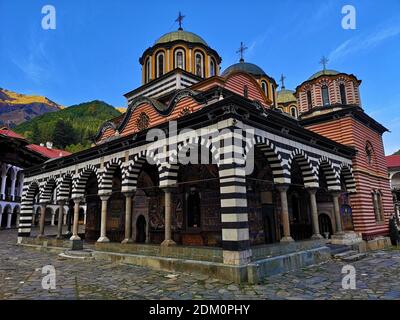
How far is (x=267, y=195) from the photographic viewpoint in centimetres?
1336

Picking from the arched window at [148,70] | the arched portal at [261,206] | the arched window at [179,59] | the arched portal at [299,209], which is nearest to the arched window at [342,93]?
the arched portal at [299,209]

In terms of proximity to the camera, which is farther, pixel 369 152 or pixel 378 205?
pixel 369 152

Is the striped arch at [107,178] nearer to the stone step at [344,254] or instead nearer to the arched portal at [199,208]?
the arched portal at [199,208]

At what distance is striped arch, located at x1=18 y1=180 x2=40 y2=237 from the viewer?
17.5 meters

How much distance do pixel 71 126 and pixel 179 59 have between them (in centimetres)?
6056

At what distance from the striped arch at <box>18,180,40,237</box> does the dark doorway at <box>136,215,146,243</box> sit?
7.10 metres

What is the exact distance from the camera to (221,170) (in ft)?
27.3

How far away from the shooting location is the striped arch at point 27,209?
1752 cm

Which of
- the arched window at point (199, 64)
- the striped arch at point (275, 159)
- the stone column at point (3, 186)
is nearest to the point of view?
the striped arch at point (275, 159)

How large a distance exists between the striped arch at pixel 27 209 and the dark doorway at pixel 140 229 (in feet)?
23.3

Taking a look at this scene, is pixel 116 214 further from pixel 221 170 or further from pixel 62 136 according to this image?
pixel 62 136

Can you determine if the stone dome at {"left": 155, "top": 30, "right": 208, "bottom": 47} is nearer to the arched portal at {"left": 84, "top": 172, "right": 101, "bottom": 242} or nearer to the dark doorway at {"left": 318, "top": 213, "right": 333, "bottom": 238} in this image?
the arched portal at {"left": 84, "top": 172, "right": 101, "bottom": 242}

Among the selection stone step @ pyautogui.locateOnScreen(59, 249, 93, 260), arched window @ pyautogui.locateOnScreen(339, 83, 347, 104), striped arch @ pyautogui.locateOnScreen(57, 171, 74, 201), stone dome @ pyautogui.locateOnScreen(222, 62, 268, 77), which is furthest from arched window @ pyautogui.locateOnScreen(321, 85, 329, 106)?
stone step @ pyautogui.locateOnScreen(59, 249, 93, 260)

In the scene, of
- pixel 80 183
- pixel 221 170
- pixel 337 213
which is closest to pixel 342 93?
pixel 337 213
